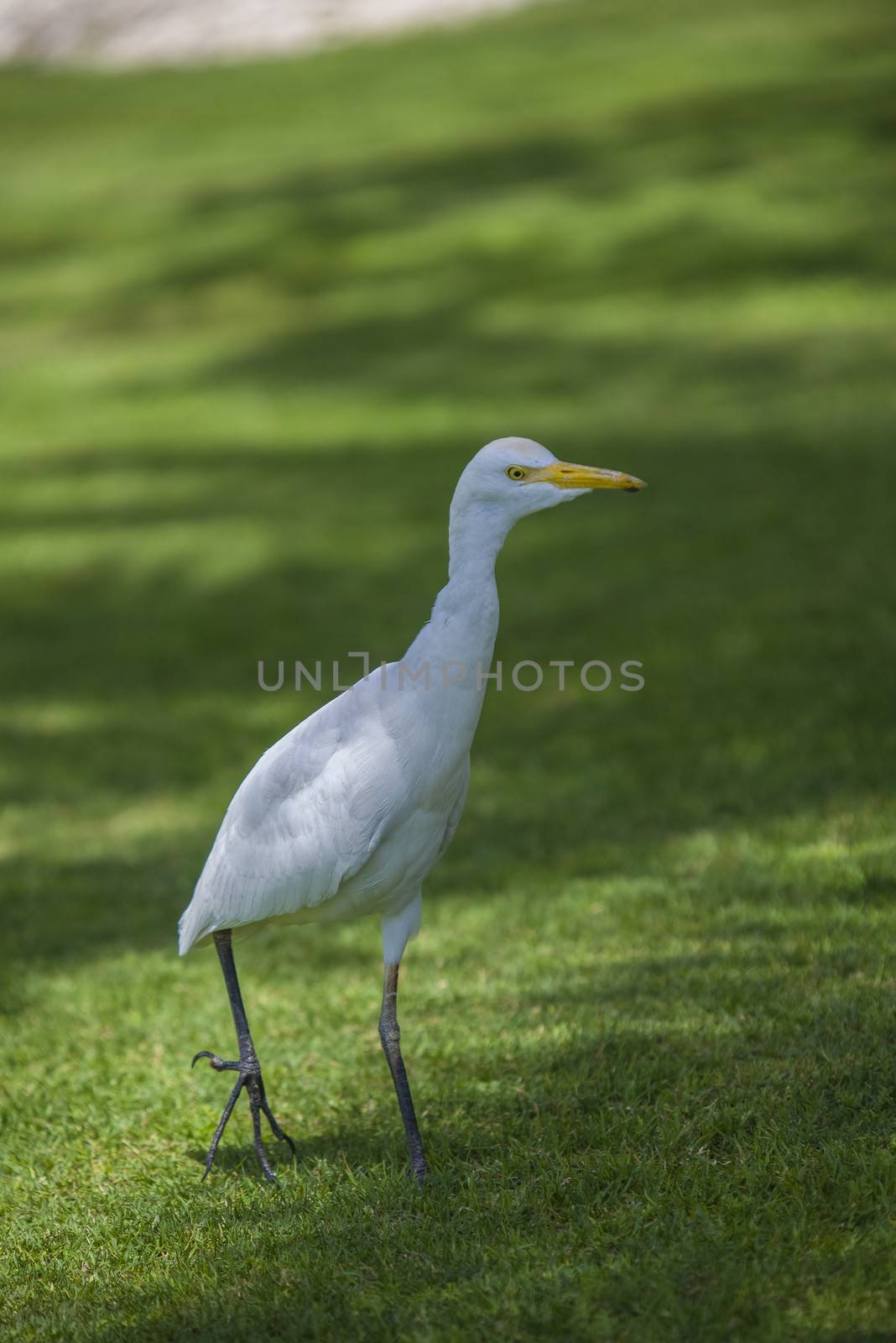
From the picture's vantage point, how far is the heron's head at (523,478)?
3.73 meters

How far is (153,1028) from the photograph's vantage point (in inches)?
206

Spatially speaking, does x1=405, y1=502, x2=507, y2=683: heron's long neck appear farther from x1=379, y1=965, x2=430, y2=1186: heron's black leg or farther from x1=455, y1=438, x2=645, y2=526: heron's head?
x1=379, y1=965, x2=430, y2=1186: heron's black leg

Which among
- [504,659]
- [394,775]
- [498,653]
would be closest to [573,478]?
[394,775]

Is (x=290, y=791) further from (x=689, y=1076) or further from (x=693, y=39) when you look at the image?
(x=693, y=39)

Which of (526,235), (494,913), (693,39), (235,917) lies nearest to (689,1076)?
(235,917)

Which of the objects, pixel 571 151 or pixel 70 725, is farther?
pixel 571 151

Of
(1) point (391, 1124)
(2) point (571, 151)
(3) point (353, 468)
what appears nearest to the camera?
(1) point (391, 1124)

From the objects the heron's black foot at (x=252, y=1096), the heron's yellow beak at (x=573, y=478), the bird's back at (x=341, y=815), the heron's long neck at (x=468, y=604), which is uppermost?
the heron's yellow beak at (x=573, y=478)

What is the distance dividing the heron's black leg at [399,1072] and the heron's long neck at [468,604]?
857 mm

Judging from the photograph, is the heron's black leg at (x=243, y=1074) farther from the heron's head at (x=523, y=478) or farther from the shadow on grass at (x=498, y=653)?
the shadow on grass at (x=498, y=653)

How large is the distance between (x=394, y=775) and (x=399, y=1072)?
0.78 meters

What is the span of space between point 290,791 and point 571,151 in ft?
54.1

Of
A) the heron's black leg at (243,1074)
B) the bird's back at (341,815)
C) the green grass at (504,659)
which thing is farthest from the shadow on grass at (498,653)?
the bird's back at (341,815)

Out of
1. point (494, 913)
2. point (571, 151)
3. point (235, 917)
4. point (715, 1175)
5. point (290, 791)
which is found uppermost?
point (571, 151)
